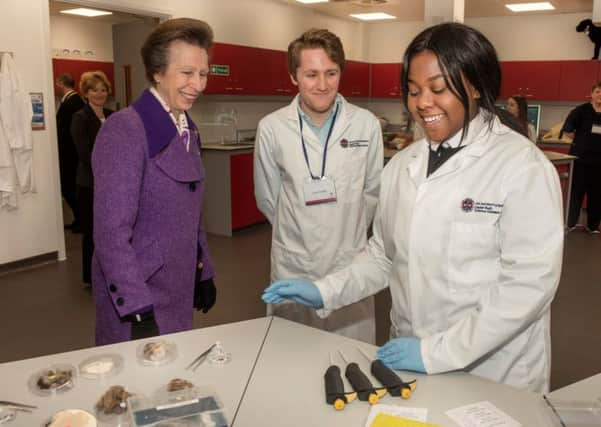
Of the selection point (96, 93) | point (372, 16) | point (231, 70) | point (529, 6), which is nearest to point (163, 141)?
point (96, 93)

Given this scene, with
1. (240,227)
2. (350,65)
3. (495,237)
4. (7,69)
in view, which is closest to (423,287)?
(495,237)

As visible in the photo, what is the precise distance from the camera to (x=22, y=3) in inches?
167

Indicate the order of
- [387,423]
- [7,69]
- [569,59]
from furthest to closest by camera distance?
[569,59], [7,69], [387,423]

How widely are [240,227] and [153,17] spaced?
2.31m

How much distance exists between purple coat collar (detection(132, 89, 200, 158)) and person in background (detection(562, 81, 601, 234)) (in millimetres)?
5534

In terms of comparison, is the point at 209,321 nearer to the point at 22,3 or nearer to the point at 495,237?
the point at 495,237

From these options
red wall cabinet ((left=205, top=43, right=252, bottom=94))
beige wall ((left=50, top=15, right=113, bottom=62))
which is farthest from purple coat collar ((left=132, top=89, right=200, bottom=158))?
beige wall ((left=50, top=15, right=113, bottom=62))

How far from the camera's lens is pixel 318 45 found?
81.3 inches

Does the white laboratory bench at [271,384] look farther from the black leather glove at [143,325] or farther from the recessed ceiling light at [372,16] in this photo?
the recessed ceiling light at [372,16]

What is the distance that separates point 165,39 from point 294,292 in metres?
0.85

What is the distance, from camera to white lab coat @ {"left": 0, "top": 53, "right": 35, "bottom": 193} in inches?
162

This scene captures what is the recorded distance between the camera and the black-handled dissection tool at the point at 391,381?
1174mm

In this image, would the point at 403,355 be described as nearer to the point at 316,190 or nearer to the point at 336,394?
the point at 336,394

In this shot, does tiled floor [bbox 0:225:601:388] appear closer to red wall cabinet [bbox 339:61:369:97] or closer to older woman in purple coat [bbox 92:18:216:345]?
older woman in purple coat [bbox 92:18:216:345]
